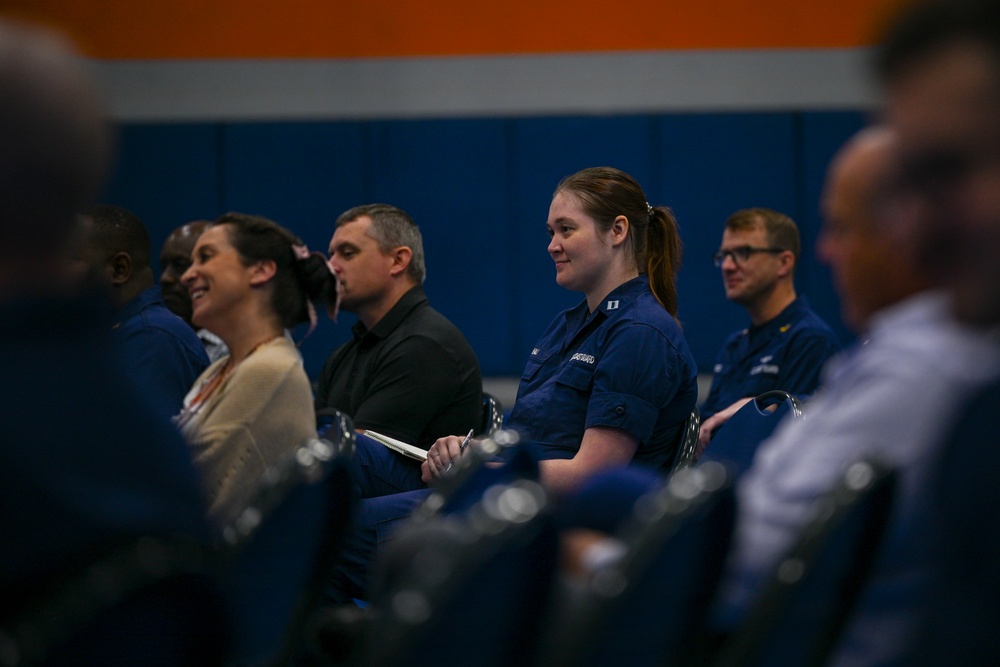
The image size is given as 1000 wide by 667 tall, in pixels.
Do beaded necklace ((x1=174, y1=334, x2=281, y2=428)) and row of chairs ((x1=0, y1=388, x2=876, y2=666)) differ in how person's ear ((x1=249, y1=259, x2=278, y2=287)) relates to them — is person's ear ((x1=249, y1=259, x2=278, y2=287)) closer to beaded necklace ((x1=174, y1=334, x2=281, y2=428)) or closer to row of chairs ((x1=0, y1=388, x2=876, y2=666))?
beaded necklace ((x1=174, y1=334, x2=281, y2=428))

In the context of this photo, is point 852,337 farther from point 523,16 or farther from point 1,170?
point 1,170

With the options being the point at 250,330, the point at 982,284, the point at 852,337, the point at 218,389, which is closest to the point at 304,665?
the point at 218,389

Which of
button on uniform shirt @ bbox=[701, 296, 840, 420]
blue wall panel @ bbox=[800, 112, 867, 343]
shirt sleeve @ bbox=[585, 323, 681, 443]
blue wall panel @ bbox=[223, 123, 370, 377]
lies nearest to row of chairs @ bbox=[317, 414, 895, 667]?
shirt sleeve @ bbox=[585, 323, 681, 443]

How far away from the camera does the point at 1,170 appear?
71 centimetres

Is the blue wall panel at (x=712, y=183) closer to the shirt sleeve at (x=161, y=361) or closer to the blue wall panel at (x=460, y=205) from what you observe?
the blue wall panel at (x=460, y=205)

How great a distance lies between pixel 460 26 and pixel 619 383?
13.5 ft

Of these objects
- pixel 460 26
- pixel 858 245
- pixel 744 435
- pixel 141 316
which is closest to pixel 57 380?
pixel 858 245

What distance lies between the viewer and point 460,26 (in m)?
6.04

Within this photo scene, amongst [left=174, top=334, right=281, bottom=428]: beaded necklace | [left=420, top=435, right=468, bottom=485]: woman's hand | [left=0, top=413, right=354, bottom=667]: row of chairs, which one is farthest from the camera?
[left=420, top=435, right=468, bottom=485]: woman's hand

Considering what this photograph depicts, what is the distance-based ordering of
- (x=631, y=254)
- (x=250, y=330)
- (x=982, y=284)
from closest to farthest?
(x=982, y=284), (x=250, y=330), (x=631, y=254)

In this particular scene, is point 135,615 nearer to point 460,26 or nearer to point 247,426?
point 247,426

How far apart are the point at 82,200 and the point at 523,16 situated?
5588 mm

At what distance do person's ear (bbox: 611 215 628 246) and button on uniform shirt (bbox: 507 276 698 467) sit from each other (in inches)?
4.8

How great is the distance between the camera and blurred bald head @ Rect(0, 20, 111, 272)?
2.34 ft
